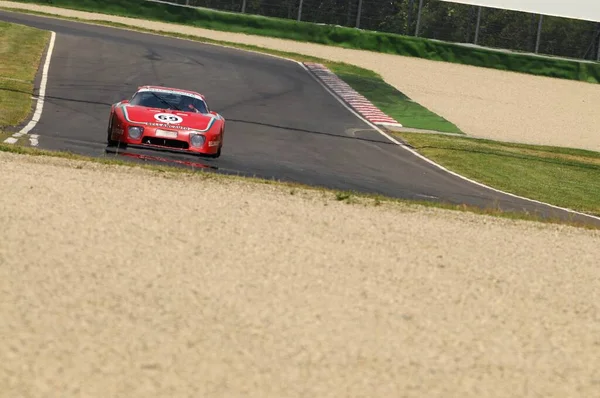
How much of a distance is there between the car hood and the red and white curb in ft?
41.3

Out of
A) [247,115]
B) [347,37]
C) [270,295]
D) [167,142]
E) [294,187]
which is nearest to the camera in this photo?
[270,295]

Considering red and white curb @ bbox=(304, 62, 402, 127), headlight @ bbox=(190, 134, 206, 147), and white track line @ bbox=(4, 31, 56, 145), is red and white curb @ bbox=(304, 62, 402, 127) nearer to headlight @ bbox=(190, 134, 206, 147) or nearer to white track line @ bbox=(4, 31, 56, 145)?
white track line @ bbox=(4, 31, 56, 145)

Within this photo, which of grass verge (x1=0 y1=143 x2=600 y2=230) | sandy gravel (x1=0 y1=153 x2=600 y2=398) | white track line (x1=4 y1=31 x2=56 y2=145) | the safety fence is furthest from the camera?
the safety fence

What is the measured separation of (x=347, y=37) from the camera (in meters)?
49.6

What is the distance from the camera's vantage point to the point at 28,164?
15078 millimetres

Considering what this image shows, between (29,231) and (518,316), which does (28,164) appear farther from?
(518,316)

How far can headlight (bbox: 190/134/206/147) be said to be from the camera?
60.1 ft

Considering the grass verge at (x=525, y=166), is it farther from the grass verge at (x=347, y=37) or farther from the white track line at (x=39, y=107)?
the grass verge at (x=347, y=37)

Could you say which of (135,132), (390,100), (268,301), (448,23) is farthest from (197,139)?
(448,23)

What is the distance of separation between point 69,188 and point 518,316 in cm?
593

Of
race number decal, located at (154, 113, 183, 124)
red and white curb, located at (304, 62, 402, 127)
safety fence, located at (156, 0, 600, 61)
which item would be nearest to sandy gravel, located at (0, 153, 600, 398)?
race number decal, located at (154, 113, 183, 124)

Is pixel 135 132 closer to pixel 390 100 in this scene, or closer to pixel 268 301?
pixel 268 301

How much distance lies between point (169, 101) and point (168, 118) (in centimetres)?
107

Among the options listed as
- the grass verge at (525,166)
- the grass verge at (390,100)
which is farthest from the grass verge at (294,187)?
the grass verge at (390,100)
